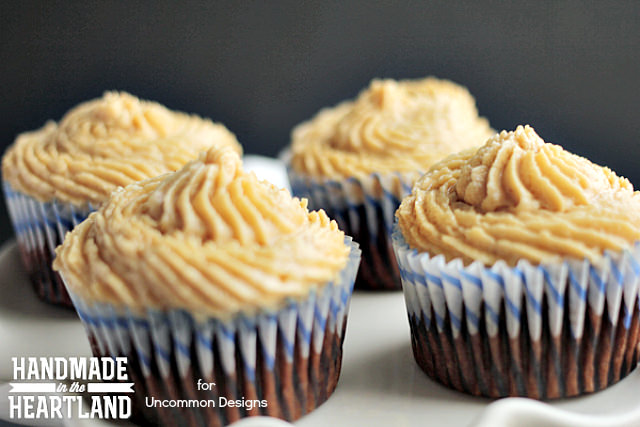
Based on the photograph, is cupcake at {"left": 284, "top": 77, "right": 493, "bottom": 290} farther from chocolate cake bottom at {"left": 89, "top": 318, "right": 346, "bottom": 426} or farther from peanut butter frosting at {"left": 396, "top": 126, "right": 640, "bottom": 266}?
chocolate cake bottom at {"left": 89, "top": 318, "right": 346, "bottom": 426}

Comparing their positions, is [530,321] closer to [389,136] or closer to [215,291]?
[215,291]

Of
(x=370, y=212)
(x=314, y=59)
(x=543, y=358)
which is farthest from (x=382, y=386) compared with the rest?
(x=314, y=59)

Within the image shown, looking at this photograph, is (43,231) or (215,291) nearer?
(215,291)

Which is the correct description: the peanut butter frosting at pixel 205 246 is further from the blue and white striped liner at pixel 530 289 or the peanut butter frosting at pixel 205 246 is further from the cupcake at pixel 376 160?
the cupcake at pixel 376 160

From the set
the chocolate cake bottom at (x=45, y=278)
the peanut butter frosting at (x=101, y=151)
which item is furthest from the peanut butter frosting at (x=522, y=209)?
the chocolate cake bottom at (x=45, y=278)

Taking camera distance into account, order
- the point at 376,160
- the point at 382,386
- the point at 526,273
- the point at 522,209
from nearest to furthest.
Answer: the point at 526,273
the point at 522,209
the point at 382,386
the point at 376,160

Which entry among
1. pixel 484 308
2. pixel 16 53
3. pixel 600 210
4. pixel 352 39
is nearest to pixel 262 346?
pixel 484 308
